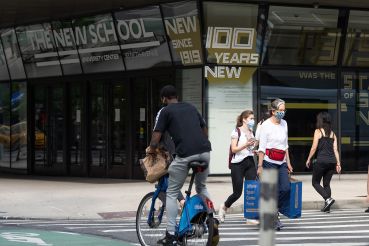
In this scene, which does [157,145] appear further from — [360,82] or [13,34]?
[13,34]

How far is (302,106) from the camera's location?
20156 mm

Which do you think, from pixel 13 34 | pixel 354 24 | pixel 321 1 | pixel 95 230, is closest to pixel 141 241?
pixel 95 230

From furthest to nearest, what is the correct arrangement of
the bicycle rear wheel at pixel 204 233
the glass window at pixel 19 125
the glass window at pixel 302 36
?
1. the glass window at pixel 19 125
2. the glass window at pixel 302 36
3. the bicycle rear wheel at pixel 204 233

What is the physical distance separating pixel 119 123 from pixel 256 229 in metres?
10.8

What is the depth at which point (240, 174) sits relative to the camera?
472 inches

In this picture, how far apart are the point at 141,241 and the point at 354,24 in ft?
43.3

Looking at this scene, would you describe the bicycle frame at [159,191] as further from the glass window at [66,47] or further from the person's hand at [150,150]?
the glass window at [66,47]

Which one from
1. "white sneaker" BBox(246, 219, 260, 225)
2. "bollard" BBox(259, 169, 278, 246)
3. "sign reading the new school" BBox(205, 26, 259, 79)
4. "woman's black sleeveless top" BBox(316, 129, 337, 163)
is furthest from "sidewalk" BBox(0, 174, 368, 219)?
"bollard" BBox(259, 169, 278, 246)

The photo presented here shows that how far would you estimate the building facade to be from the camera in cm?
1919

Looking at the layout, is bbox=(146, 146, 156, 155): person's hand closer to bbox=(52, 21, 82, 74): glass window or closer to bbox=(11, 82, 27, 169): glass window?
bbox=(52, 21, 82, 74): glass window

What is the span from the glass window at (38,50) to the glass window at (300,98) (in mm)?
7144

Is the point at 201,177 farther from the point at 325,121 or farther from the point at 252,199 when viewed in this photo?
the point at 325,121

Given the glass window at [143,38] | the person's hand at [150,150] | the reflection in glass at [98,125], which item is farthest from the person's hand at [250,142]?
the reflection in glass at [98,125]

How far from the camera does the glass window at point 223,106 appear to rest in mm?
19219
